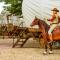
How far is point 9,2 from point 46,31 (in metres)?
17.4

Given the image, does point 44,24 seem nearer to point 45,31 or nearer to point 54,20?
point 45,31

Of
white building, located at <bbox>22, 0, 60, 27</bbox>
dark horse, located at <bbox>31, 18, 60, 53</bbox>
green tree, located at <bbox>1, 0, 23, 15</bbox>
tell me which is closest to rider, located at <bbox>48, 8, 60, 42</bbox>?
dark horse, located at <bbox>31, 18, 60, 53</bbox>

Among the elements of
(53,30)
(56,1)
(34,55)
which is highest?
(56,1)

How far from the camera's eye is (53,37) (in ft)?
54.7

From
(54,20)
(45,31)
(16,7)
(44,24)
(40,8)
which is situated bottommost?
(45,31)

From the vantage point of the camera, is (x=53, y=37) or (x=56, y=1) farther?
(x=56, y=1)

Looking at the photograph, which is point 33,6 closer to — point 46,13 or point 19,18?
point 46,13

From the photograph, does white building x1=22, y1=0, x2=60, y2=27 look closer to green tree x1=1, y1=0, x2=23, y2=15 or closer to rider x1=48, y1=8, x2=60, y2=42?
rider x1=48, y1=8, x2=60, y2=42

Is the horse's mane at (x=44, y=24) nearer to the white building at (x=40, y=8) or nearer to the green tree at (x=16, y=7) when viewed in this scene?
the white building at (x=40, y=8)

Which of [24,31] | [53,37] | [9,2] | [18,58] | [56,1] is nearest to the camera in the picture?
[18,58]

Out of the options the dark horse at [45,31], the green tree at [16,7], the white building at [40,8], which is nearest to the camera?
the dark horse at [45,31]

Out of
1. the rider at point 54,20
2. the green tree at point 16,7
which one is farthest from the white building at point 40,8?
the green tree at point 16,7

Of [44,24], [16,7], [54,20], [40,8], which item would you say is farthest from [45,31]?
[16,7]

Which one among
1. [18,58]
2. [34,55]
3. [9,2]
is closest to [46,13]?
[34,55]
